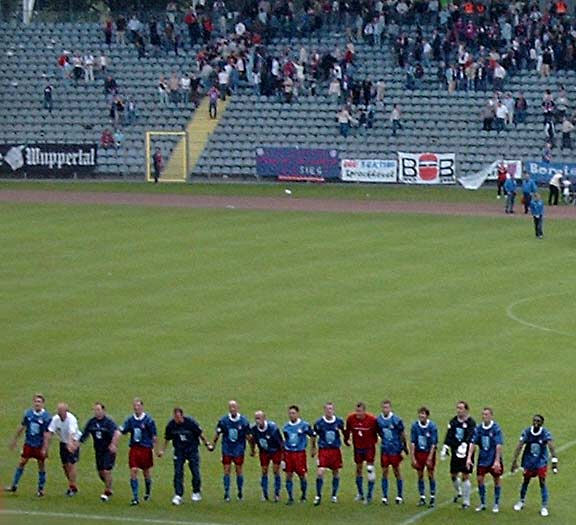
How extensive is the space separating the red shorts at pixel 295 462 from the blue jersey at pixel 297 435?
0.21ft

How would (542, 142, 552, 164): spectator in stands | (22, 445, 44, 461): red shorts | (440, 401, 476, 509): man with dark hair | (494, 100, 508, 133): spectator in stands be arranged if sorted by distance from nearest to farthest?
(440, 401, 476, 509): man with dark hair, (22, 445, 44, 461): red shorts, (542, 142, 552, 164): spectator in stands, (494, 100, 508, 133): spectator in stands

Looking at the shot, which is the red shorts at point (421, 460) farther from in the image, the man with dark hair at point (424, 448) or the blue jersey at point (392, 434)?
the blue jersey at point (392, 434)

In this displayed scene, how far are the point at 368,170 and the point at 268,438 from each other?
45.5m

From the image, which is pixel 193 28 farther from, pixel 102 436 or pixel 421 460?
pixel 421 460

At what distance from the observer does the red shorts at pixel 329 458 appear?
961 inches

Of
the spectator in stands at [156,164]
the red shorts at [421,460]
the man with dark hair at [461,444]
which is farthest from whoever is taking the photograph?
the spectator in stands at [156,164]

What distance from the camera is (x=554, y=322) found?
3819 cm

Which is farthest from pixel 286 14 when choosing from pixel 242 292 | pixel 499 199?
pixel 242 292

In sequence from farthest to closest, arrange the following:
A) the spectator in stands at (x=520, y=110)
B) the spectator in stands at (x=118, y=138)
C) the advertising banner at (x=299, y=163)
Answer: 1. the spectator in stands at (x=118, y=138)
2. the spectator in stands at (x=520, y=110)
3. the advertising banner at (x=299, y=163)

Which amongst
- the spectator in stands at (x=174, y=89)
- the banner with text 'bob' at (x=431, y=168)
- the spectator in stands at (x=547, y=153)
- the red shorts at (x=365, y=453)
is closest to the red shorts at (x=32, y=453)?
the red shorts at (x=365, y=453)

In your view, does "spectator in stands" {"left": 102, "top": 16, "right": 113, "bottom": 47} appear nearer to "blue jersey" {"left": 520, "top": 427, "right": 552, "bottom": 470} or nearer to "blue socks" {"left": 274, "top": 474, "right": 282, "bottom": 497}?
"blue socks" {"left": 274, "top": 474, "right": 282, "bottom": 497}

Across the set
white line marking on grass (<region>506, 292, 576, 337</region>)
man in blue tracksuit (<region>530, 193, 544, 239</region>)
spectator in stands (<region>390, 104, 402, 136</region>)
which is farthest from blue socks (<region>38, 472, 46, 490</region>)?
spectator in stands (<region>390, 104, 402, 136</region>)

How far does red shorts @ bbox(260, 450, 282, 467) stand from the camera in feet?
80.2

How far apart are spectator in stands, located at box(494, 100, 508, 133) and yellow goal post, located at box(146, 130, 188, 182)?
13.5 meters
